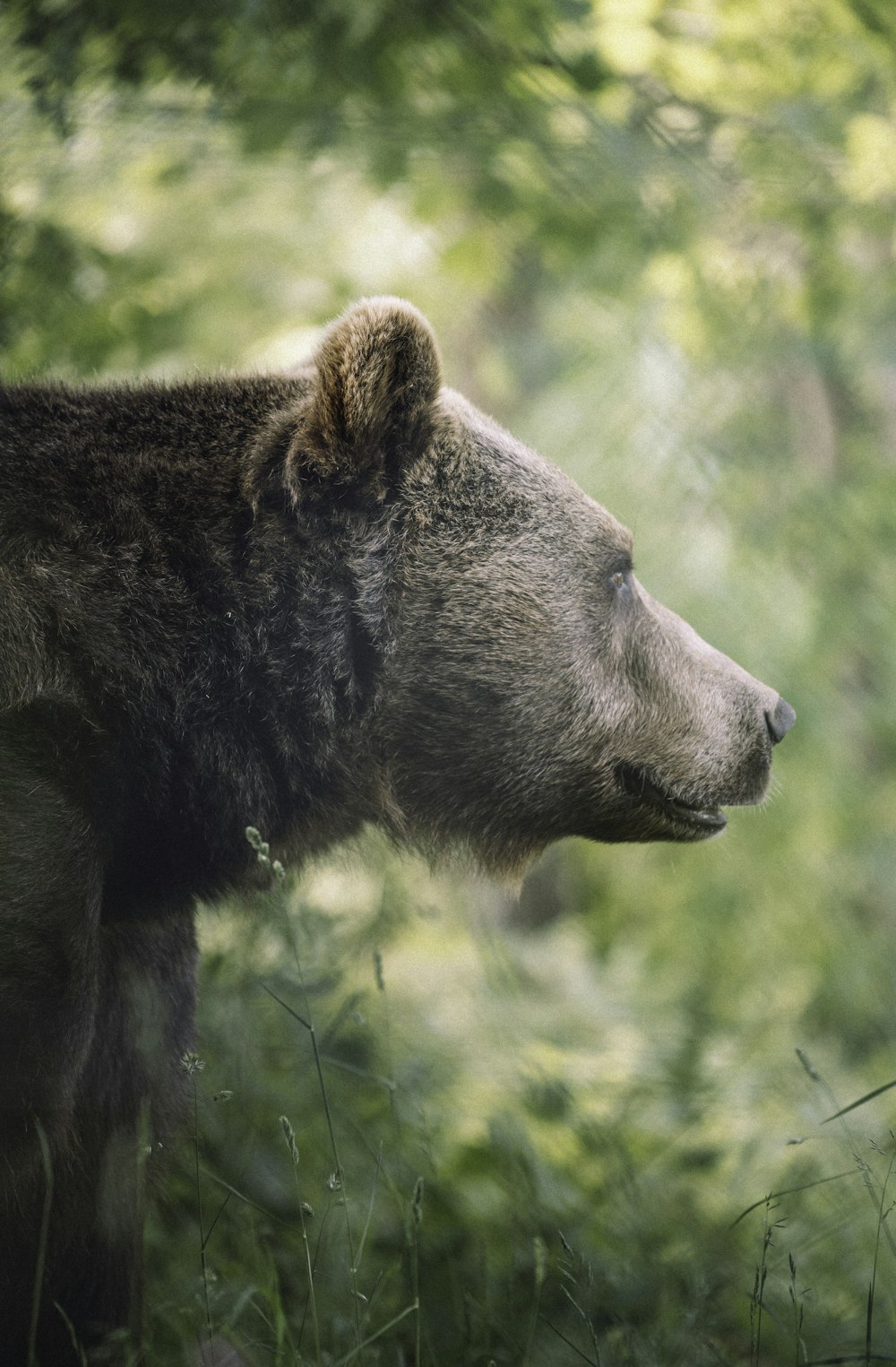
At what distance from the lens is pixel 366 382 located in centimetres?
291

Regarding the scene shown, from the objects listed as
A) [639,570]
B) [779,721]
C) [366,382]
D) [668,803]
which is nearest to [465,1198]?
[668,803]

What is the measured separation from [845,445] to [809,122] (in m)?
3.30

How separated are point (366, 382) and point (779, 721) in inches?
66.7

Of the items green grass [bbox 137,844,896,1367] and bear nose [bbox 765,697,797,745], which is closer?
green grass [bbox 137,844,896,1367]

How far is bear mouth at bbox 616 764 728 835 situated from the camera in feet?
11.5

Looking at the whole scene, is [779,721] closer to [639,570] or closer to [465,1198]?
[465,1198]

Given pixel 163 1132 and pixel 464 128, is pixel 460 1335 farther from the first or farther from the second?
pixel 464 128

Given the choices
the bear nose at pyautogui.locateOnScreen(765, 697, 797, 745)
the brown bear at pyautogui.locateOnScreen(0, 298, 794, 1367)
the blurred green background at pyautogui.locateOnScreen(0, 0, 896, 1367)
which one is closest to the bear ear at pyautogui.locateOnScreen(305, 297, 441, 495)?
the brown bear at pyautogui.locateOnScreen(0, 298, 794, 1367)

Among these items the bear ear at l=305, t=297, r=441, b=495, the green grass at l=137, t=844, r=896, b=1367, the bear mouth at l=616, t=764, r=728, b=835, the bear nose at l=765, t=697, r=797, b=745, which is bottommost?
the green grass at l=137, t=844, r=896, b=1367

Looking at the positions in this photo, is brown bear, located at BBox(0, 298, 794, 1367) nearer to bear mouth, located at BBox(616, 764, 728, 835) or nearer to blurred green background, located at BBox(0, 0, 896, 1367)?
bear mouth, located at BBox(616, 764, 728, 835)

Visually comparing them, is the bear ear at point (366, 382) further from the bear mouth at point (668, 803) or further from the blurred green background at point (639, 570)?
the bear mouth at point (668, 803)

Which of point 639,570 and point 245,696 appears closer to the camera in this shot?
point 245,696

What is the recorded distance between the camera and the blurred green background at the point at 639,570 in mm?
3170

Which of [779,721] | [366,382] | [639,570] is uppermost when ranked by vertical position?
[366,382]
